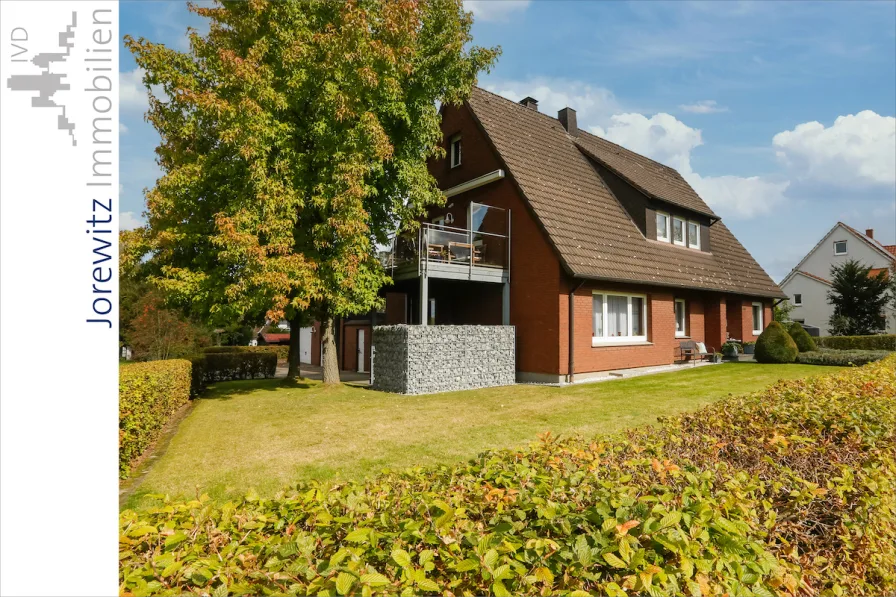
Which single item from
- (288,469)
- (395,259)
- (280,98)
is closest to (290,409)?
(288,469)

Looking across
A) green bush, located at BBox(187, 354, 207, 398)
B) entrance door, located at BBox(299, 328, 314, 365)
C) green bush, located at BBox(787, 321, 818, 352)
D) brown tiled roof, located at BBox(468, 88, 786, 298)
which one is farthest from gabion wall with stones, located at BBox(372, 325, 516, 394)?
entrance door, located at BBox(299, 328, 314, 365)

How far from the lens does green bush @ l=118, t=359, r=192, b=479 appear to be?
6195 millimetres

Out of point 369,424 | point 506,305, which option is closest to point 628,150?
point 506,305

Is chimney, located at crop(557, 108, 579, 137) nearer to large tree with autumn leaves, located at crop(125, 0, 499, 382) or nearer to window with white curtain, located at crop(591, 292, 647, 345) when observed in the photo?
window with white curtain, located at crop(591, 292, 647, 345)

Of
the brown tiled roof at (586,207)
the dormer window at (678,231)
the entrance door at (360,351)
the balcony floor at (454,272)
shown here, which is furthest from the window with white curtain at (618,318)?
the entrance door at (360,351)

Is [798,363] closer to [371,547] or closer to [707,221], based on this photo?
[707,221]

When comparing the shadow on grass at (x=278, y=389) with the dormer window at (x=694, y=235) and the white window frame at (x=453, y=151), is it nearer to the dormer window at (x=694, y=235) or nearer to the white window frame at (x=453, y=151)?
the white window frame at (x=453, y=151)

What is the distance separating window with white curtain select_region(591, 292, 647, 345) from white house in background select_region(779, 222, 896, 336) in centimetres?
3130

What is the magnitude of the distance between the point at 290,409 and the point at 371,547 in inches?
413

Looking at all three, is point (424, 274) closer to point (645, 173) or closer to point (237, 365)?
point (237, 365)

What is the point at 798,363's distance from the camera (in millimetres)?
18438

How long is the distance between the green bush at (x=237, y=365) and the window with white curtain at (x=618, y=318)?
14.9 metres

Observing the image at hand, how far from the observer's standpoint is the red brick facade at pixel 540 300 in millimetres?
14773

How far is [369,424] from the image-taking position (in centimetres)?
957
